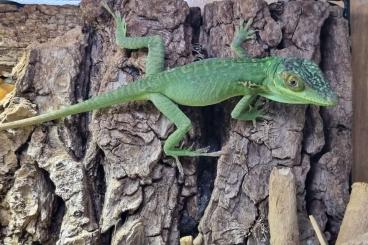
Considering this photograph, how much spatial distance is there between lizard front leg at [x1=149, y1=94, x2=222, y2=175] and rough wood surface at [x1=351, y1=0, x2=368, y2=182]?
731 mm

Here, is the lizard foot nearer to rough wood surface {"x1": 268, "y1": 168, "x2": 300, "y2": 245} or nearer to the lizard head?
the lizard head

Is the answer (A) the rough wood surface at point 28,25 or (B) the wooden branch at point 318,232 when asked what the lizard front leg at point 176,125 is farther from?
(A) the rough wood surface at point 28,25

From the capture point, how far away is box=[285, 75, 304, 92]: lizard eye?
1.98m

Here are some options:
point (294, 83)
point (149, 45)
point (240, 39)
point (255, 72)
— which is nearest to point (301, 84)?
point (294, 83)

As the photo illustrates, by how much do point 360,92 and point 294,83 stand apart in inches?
22.3

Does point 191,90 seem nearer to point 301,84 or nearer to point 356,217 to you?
point 301,84

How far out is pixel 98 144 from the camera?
2.16 meters

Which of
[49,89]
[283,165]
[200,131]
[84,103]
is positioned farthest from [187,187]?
[49,89]

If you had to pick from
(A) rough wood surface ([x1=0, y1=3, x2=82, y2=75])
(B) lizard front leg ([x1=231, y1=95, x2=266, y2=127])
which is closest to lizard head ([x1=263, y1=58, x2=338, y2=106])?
(B) lizard front leg ([x1=231, y1=95, x2=266, y2=127])

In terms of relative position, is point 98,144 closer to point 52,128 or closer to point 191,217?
point 52,128

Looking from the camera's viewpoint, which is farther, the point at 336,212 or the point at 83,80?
the point at 83,80

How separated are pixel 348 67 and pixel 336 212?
0.68 m

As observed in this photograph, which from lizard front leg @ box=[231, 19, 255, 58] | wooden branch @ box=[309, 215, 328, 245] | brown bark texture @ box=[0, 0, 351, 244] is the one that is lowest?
wooden branch @ box=[309, 215, 328, 245]

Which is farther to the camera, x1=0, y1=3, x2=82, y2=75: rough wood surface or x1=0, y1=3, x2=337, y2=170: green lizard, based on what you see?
x1=0, y1=3, x2=82, y2=75: rough wood surface
